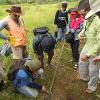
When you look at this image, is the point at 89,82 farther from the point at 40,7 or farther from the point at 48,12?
the point at 40,7

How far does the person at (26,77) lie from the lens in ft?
21.9

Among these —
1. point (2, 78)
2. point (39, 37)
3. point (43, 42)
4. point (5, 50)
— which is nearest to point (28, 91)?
point (2, 78)

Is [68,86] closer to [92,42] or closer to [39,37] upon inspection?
[39,37]

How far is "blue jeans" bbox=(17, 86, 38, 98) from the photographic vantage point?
6.99 meters

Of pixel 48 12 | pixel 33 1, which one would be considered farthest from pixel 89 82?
pixel 33 1

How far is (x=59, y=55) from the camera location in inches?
379

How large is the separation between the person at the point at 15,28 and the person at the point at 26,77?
0.48 m

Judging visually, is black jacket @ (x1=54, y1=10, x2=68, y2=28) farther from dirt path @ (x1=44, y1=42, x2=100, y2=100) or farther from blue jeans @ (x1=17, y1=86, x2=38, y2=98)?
blue jeans @ (x1=17, y1=86, x2=38, y2=98)

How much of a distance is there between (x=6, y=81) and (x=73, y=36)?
85.0 inches

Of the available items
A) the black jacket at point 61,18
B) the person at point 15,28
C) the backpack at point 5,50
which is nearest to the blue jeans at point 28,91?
the person at point 15,28

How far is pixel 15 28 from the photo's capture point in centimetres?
722

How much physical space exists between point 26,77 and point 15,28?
124 cm

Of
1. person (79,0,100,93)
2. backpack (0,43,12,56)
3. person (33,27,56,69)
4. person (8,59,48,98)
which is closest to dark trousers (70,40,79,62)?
person (33,27,56,69)

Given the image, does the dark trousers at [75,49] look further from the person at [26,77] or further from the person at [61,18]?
the person at [61,18]
